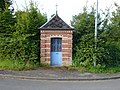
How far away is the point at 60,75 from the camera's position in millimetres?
18453

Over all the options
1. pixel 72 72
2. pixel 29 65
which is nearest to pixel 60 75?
pixel 72 72

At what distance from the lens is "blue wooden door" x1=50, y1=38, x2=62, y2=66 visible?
2281 cm

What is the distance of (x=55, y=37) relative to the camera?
74.3 feet

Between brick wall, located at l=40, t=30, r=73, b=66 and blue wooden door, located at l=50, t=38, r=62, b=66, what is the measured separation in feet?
1.28

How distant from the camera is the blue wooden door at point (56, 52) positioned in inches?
898

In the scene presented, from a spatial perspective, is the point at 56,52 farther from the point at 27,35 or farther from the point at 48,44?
the point at 27,35

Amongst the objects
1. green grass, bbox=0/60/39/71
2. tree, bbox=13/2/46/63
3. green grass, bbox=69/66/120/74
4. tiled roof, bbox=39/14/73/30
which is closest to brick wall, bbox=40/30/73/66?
tiled roof, bbox=39/14/73/30

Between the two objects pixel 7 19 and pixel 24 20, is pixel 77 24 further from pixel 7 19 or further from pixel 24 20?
pixel 7 19

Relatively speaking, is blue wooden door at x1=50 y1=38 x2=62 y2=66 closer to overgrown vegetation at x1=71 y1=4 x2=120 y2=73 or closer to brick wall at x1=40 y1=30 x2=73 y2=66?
brick wall at x1=40 y1=30 x2=73 y2=66

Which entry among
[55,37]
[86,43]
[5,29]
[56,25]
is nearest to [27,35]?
[55,37]

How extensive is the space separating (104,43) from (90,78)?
18.2 ft

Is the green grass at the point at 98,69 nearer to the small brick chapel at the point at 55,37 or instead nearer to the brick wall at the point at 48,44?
the brick wall at the point at 48,44

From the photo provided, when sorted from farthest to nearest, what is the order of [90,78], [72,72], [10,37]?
[10,37] → [72,72] → [90,78]

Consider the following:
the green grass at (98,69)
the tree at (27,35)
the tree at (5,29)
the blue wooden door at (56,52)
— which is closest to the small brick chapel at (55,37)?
the blue wooden door at (56,52)
